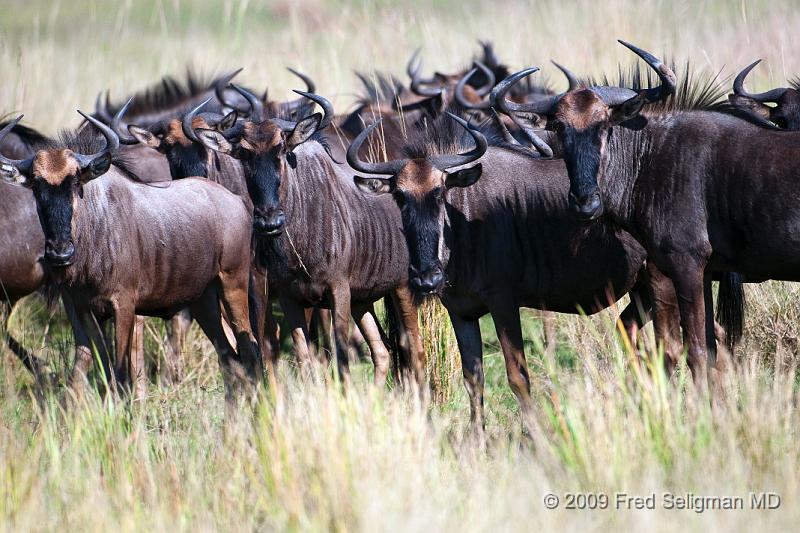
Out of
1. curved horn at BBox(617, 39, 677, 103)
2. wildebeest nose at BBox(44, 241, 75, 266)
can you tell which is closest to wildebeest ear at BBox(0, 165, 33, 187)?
wildebeest nose at BBox(44, 241, 75, 266)

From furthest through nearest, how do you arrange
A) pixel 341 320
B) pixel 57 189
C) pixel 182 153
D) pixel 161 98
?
pixel 161 98 < pixel 182 153 < pixel 341 320 < pixel 57 189

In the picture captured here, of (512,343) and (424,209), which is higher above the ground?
(424,209)

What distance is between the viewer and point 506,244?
23.5 ft

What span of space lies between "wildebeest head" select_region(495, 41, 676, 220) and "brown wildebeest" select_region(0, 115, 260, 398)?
8.03 ft

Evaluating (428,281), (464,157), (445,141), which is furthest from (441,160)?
(428,281)

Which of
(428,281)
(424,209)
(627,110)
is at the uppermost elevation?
(627,110)

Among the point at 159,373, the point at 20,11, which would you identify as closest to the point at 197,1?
the point at 20,11

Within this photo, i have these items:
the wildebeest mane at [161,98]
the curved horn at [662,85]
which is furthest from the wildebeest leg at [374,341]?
the wildebeest mane at [161,98]

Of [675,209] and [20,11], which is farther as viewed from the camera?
[20,11]

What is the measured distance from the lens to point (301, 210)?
7.53m

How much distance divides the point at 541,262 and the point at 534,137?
0.83 meters

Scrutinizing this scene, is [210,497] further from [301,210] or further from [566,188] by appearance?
[566,188]

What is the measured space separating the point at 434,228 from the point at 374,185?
2.07 ft

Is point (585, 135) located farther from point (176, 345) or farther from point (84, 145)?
point (176, 345)
